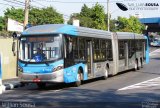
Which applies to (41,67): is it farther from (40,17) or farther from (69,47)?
(40,17)

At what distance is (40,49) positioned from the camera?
1942cm

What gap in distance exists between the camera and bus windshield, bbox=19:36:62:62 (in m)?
19.3

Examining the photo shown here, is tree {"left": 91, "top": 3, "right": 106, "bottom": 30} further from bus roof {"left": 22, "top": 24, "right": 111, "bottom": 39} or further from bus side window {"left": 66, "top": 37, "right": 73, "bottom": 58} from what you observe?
bus side window {"left": 66, "top": 37, "right": 73, "bottom": 58}

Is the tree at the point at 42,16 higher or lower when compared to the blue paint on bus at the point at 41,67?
higher

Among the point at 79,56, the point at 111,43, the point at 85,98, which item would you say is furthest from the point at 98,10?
the point at 85,98

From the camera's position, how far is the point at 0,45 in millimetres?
26953

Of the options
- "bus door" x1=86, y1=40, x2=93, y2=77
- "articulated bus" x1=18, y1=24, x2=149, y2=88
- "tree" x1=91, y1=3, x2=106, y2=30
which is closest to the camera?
"articulated bus" x1=18, y1=24, x2=149, y2=88

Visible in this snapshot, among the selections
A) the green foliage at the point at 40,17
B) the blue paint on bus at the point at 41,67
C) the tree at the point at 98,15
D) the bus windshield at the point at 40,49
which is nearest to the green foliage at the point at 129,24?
the green foliage at the point at 40,17

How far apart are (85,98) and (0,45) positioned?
12.6 m

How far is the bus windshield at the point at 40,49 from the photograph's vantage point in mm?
19281

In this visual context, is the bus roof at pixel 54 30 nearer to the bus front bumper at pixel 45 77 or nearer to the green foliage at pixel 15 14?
the bus front bumper at pixel 45 77

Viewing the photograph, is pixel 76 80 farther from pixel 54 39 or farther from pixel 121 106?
pixel 121 106

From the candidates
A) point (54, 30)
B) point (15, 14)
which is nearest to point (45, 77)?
point (54, 30)

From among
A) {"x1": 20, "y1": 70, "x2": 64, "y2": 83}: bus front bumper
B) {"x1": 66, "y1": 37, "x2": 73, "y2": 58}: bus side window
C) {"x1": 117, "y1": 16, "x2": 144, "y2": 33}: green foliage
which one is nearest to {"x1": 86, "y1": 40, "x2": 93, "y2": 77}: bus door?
{"x1": 66, "y1": 37, "x2": 73, "y2": 58}: bus side window
